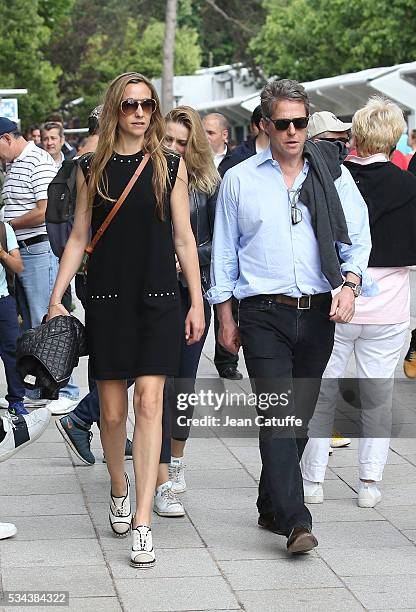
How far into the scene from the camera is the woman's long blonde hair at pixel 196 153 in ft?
22.2

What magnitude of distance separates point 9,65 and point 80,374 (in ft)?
115

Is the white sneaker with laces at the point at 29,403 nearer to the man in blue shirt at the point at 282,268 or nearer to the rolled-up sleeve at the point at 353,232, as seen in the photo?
the man in blue shirt at the point at 282,268

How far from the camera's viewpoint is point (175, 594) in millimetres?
5223

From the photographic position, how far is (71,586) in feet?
17.4

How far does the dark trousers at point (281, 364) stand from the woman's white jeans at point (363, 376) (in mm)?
813

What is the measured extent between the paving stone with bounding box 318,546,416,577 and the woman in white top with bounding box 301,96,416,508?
2.59 ft

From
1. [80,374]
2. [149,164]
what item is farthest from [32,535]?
[80,374]

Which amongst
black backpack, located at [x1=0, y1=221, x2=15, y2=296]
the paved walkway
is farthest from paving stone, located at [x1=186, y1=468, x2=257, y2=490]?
black backpack, located at [x1=0, y1=221, x2=15, y2=296]

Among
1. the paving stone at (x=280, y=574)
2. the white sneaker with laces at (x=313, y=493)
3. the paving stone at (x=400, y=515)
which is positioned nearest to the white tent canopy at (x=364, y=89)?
the white sneaker with laces at (x=313, y=493)

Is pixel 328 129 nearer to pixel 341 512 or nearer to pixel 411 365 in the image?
pixel 341 512

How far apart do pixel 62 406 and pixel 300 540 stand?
399 centimetres

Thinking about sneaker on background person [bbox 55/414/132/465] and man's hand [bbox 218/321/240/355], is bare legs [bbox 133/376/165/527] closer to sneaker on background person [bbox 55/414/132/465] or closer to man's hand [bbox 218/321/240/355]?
man's hand [bbox 218/321/240/355]

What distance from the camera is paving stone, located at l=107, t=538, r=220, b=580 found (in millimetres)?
5488

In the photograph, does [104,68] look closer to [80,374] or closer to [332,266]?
[80,374]
